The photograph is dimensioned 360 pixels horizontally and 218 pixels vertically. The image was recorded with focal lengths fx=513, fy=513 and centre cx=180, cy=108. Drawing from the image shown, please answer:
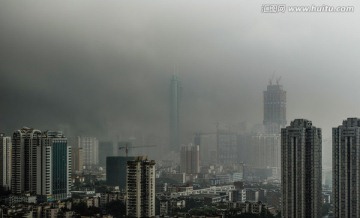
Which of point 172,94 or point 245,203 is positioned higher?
point 172,94

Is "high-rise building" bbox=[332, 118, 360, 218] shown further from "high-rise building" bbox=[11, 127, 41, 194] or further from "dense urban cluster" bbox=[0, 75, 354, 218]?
"high-rise building" bbox=[11, 127, 41, 194]

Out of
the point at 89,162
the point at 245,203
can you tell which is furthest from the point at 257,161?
the point at 89,162

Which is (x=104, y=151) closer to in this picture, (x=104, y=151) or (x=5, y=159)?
(x=104, y=151)

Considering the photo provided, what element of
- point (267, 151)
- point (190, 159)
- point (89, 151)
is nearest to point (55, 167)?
point (89, 151)

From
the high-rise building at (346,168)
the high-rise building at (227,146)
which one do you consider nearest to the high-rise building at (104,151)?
the high-rise building at (227,146)

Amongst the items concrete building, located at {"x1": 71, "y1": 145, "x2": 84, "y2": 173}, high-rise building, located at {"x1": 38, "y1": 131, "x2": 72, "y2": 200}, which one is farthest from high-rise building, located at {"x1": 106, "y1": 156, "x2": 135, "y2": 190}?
high-rise building, located at {"x1": 38, "y1": 131, "x2": 72, "y2": 200}

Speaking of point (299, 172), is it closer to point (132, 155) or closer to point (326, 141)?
point (326, 141)
